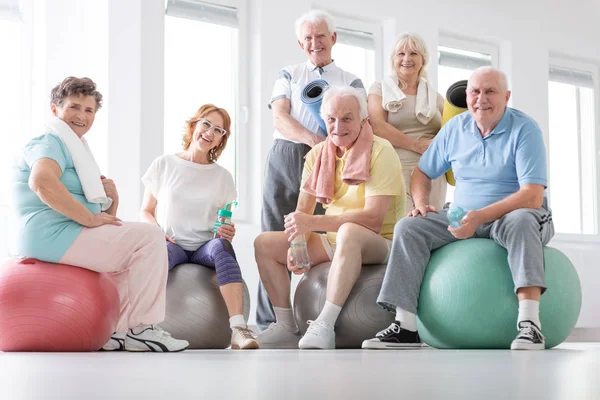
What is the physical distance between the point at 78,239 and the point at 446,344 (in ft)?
4.43

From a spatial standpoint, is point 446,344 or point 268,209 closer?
point 446,344

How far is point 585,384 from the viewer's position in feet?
4.93

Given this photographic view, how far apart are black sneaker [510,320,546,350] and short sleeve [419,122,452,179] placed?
80 cm

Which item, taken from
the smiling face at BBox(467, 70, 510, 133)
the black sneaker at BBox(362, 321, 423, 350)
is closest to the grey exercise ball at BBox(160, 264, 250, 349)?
the black sneaker at BBox(362, 321, 423, 350)

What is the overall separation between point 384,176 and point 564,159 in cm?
487

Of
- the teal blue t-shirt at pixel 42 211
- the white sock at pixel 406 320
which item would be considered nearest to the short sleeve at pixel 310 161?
the white sock at pixel 406 320

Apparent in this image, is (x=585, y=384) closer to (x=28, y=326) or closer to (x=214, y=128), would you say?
(x=28, y=326)

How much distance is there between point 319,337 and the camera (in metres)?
3.29

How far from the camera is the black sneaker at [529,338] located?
3.04 meters


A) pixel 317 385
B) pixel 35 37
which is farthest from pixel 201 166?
pixel 317 385

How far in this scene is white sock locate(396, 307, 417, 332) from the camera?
3.28m

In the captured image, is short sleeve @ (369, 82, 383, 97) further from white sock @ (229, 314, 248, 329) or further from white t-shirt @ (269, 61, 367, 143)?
white sock @ (229, 314, 248, 329)

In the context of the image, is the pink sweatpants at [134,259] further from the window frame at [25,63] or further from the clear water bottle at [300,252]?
the window frame at [25,63]

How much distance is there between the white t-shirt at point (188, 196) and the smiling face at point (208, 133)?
0.31 feet
